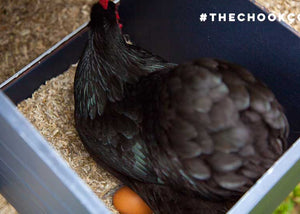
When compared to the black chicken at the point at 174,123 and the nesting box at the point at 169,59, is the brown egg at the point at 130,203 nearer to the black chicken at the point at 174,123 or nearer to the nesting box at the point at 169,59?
the black chicken at the point at 174,123

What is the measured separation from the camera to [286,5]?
1.77 meters

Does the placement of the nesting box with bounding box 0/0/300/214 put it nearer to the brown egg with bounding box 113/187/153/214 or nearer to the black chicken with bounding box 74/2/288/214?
the black chicken with bounding box 74/2/288/214

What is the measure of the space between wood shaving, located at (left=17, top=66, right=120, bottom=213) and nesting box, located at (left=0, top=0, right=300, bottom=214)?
1.9 inches

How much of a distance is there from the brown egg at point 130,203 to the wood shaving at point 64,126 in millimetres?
46

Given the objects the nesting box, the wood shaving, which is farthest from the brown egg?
the nesting box

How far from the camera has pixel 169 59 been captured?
1788 mm

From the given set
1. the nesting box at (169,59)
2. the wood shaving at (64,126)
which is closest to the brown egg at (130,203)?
the wood shaving at (64,126)

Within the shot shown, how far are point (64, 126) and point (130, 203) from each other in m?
0.41

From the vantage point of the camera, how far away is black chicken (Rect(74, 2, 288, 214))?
1021 mm

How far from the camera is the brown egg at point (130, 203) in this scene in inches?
58.1

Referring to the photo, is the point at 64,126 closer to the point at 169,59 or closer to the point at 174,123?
the point at 169,59

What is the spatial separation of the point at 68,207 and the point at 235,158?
0.41 m

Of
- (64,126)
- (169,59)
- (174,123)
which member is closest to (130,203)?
(64,126)

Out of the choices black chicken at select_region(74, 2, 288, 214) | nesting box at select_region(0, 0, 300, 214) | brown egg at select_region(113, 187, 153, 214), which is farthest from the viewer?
brown egg at select_region(113, 187, 153, 214)
